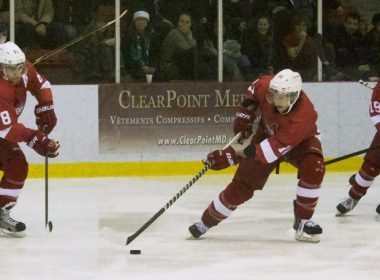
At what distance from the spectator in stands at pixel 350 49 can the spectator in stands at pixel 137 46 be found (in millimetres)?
1641

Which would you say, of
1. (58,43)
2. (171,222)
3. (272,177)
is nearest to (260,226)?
(171,222)

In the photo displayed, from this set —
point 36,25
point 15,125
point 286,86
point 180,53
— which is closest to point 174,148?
point 180,53

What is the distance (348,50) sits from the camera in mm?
10336

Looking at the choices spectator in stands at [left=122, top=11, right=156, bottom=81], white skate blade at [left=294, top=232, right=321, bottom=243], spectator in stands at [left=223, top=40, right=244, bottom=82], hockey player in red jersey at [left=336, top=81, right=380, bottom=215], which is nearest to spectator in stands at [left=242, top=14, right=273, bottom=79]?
spectator in stands at [left=223, top=40, right=244, bottom=82]

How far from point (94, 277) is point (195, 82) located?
4556 millimetres

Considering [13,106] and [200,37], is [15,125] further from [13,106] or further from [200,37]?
[200,37]

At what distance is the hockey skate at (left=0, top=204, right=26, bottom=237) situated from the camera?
6.46 m

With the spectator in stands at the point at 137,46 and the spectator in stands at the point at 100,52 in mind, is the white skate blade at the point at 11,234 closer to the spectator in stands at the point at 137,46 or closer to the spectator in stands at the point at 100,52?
the spectator in stands at the point at 100,52

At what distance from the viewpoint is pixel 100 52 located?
959 centimetres

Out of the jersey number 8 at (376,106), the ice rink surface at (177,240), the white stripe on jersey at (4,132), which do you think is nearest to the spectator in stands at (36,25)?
the ice rink surface at (177,240)

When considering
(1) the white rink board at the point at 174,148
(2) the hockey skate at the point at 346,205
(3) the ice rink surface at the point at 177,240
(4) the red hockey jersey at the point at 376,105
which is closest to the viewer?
(3) the ice rink surface at the point at 177,240

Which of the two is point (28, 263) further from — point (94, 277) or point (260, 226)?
point (260, 226)

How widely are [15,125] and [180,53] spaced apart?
3.68 metres

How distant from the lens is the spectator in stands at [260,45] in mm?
10039
